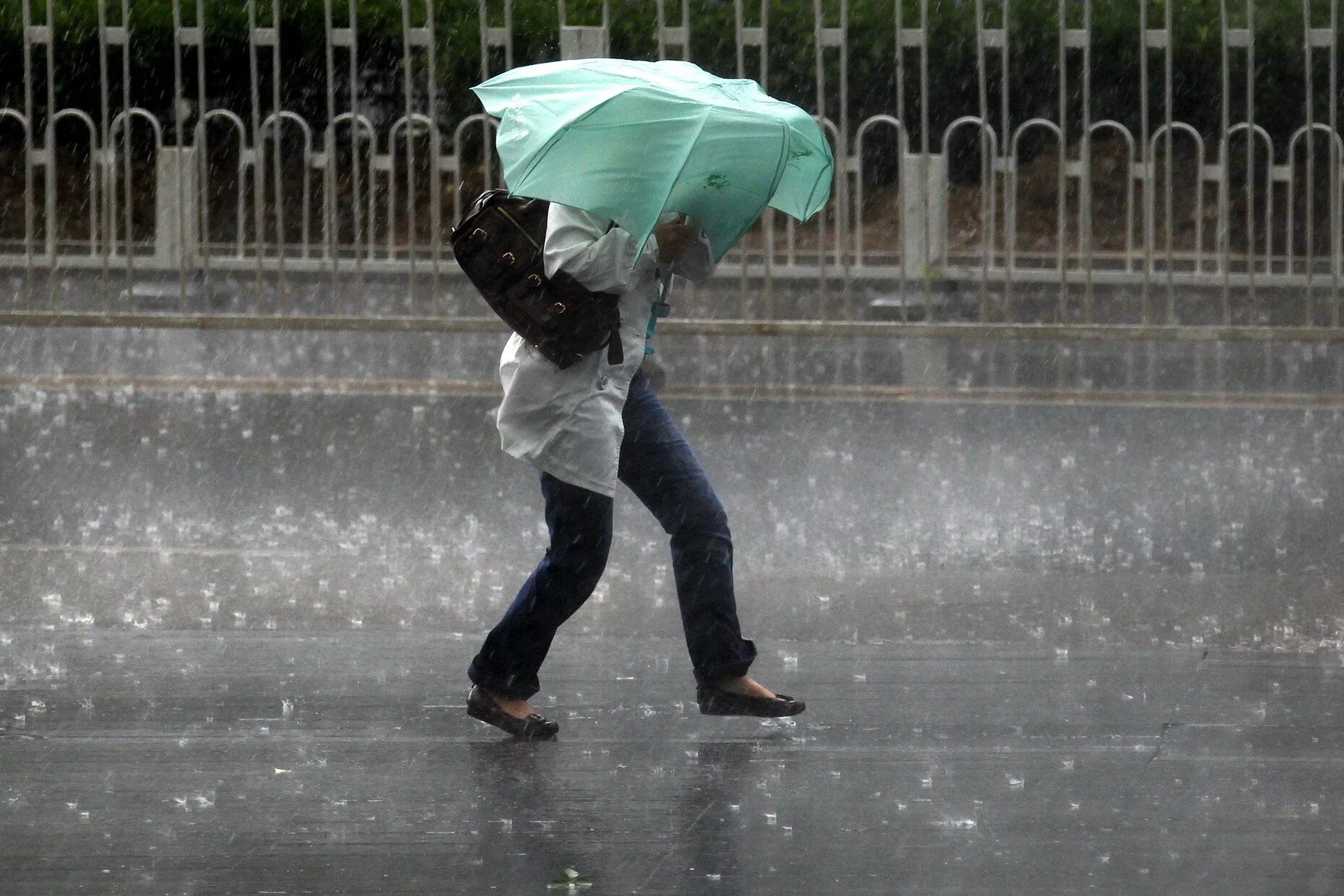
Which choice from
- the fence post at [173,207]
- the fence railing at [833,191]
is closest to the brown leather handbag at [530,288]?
the fence railing at [833,191]

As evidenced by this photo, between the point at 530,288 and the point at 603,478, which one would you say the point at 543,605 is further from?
the point at 530,288

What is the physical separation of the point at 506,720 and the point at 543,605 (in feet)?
1.03

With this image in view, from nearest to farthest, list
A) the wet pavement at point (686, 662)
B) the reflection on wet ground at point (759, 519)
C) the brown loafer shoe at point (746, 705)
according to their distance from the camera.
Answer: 1. the wet pavement at point (686, 662)
2. the brown loafer shoe at point (746, 705)
3. the reflection on wet ground at point (759, 519)

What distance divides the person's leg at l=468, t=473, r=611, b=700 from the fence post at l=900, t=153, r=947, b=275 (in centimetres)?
788

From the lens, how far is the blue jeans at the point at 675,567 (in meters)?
5.31

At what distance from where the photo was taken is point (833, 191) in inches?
588

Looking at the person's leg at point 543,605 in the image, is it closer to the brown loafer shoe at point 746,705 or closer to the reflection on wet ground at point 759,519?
the brown loafer shoe at point 746,705

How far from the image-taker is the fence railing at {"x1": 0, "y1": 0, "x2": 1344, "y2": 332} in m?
12.4

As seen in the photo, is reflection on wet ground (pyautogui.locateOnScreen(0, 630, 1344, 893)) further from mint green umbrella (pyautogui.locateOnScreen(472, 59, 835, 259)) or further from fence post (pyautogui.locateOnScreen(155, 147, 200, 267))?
fence post (pyautogui.locateOnScreen(155, 147, 200, 267))

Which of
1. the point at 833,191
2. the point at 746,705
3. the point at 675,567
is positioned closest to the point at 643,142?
the point at 675,567

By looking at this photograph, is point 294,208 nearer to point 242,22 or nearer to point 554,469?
point 242,22

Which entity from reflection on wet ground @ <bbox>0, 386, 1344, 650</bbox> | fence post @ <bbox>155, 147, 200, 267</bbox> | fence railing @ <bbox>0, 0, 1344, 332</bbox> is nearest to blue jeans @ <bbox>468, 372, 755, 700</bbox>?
reflection on wet ground @ <bbox>0, 386, 1344, 650</bbox>

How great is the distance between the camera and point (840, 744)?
17.3 ft

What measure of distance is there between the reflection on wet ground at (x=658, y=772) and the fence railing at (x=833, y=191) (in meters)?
6.29
